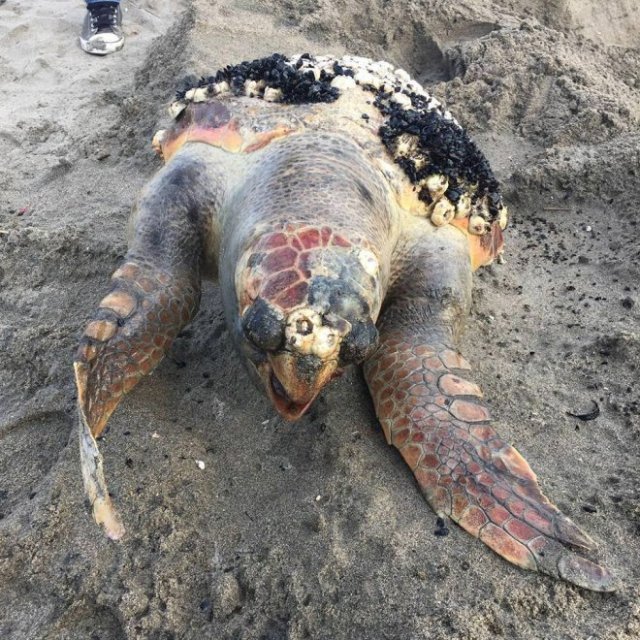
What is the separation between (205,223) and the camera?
2123 millimetres

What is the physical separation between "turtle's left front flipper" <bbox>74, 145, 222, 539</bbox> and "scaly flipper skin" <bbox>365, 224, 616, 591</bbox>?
2.18ft

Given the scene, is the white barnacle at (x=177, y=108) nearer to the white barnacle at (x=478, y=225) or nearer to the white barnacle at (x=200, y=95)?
the white barnacle at (x=200, y=95)

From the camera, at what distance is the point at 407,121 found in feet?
7.52

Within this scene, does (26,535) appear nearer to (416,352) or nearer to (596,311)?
(416,352)

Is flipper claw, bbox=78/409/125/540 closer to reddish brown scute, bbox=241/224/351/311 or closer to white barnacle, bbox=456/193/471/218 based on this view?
reddish brown scute, bbox=241/224/351/311

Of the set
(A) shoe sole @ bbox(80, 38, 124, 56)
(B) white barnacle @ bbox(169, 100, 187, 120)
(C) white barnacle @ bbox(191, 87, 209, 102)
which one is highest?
(C) white barnacle @ bbox(191, 87, 209, 102)

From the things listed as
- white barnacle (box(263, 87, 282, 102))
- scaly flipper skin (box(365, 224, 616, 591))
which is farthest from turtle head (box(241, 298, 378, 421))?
white barnacle (box(263, 87, 282, 102))

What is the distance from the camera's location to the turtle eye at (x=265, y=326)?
55.5 inches

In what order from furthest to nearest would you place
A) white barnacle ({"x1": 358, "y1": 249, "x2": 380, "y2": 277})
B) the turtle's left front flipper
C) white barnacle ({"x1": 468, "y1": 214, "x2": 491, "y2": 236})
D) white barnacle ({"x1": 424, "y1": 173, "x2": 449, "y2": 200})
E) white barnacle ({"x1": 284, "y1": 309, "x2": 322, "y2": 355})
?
white barnacle ({"x1": 468, "y1": 214, "x2": 491, "y2": 236}) → white barnacle ({"x1": 424, "y1": 173, "x2": 449, "y2": 200}) → the turtle's left front flipper → white barnacle ({"x1": 358, "y1": 249, "x2": 380, "y2": 277}) → white barnacle ({"x1": 284, "y1": 309, "x2": 322, "y2": 355})

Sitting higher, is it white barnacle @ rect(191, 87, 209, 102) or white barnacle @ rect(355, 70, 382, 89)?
white barnacle @ rect(355, 70, 382, 89)

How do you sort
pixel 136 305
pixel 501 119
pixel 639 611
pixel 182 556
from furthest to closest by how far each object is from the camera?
pixel 501 119 → pixel 136 305 → pixel 182 556 → pixel 639 611

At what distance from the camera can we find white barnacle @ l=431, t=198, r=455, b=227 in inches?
86.5

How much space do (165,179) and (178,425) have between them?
888 millimetres

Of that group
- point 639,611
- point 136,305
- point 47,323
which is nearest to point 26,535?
point 136,305
